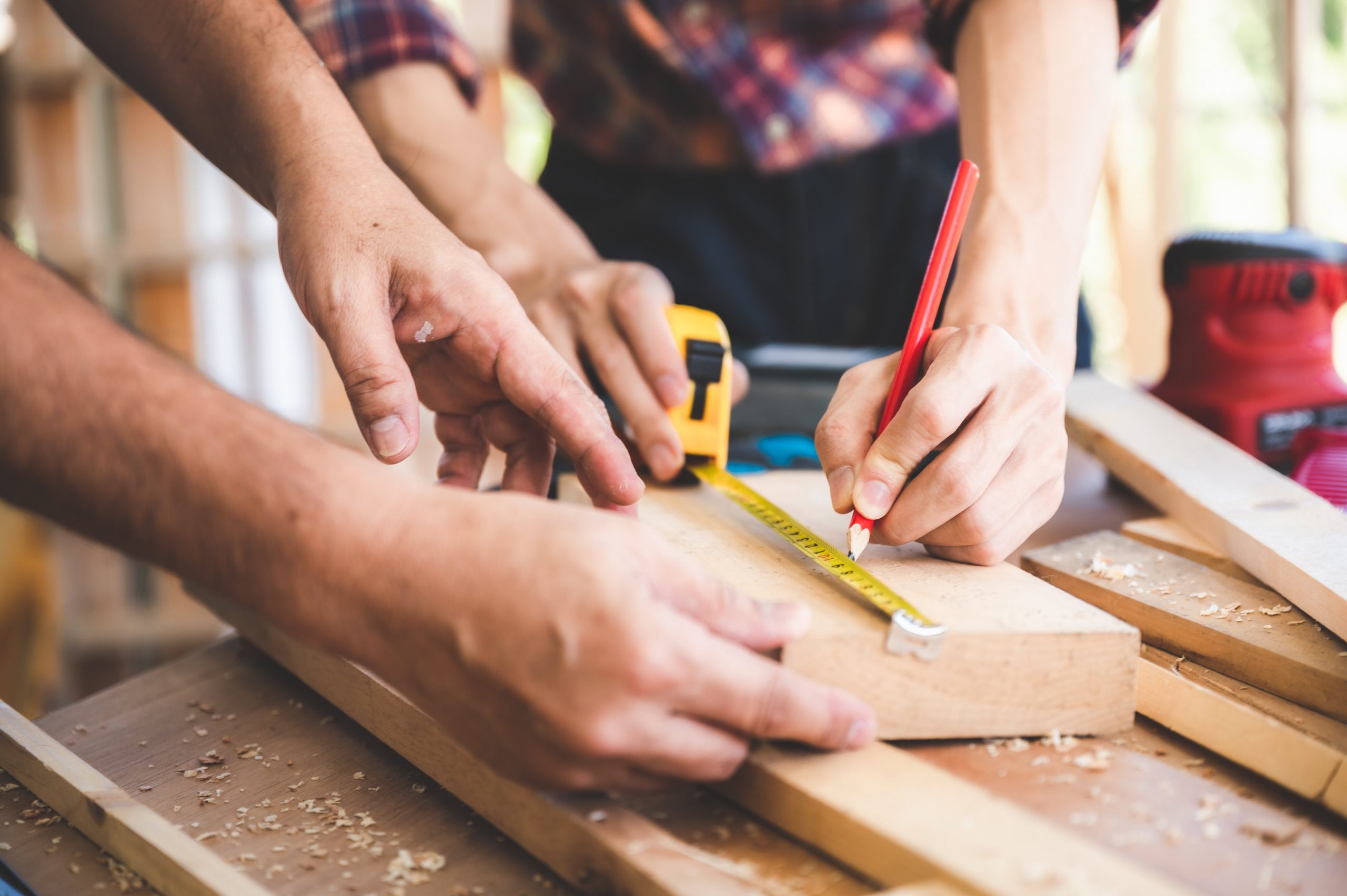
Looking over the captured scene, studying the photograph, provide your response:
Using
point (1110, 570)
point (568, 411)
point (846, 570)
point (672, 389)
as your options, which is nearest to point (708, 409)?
point (672, 389)

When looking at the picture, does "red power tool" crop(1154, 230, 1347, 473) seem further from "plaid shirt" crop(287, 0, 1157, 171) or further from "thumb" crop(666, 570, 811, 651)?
"thumb" crop(666, 570, 811, 651)

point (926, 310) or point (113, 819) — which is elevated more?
point (926, 310)

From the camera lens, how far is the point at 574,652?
64 centimetres

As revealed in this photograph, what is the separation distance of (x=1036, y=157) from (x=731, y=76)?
62cm

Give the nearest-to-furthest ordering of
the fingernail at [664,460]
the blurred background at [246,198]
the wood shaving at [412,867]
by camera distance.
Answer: the wood shaving at [412,867] < the fingernail at [664,460] < the blurred background at [246,198]

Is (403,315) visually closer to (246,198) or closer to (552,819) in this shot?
(552,819)

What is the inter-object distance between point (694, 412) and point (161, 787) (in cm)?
70

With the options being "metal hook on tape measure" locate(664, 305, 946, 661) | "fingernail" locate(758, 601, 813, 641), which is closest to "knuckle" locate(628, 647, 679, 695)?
"fingernail" locate(758, 601, 813, 641)

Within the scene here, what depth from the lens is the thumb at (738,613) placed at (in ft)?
2.29

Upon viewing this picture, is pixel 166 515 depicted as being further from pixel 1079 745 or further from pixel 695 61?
pixel 695 61

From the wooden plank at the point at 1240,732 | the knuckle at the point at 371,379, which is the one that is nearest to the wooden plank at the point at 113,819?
the knuckle at the point at 371,379

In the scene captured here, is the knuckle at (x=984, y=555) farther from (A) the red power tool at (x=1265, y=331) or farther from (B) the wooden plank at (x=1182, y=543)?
(A) the red power tool at (x=1265, y=331)

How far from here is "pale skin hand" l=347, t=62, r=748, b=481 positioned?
127cm

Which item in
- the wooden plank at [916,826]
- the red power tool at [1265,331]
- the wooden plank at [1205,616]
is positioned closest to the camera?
the wooden plank at [916,826]
